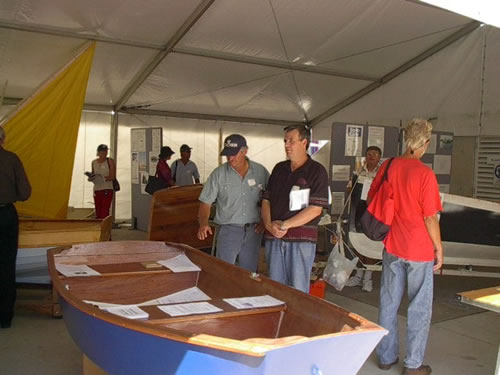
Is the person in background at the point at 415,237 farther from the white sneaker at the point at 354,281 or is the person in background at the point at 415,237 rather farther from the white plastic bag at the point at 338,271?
the white sneaker at the point at 354,281

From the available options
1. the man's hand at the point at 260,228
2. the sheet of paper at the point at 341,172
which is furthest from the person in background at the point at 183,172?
the man's hand at the point at 260,228

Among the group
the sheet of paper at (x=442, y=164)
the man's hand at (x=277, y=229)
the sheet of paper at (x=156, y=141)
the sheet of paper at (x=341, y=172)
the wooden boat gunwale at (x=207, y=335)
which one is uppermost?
the sheet of paper at (x=156, y=141)

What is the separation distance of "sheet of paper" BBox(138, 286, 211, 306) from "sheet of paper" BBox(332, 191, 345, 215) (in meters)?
3.11

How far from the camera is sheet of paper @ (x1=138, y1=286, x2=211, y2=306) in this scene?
9.32ft

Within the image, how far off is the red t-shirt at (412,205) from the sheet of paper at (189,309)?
47.5 inches

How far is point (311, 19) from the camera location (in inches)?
260

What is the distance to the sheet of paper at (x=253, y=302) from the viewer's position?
247 cm

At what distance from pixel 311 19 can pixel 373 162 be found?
258 centimetres

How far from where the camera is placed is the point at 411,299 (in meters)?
3.07

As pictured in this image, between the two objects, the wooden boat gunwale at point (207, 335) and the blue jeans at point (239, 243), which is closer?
the wooden boat gunwale at point (207, 335)

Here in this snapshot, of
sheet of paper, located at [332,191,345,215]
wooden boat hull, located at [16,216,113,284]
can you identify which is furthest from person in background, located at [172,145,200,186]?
wooden boat hull, located at [16,216,113,284]

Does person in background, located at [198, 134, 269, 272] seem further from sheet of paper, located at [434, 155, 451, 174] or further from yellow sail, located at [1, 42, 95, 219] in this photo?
sheet of paper, located at [434, 155, 451, 174]

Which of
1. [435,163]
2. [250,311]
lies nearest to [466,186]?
[435,163]

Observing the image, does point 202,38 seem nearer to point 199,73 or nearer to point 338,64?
point 199,73
